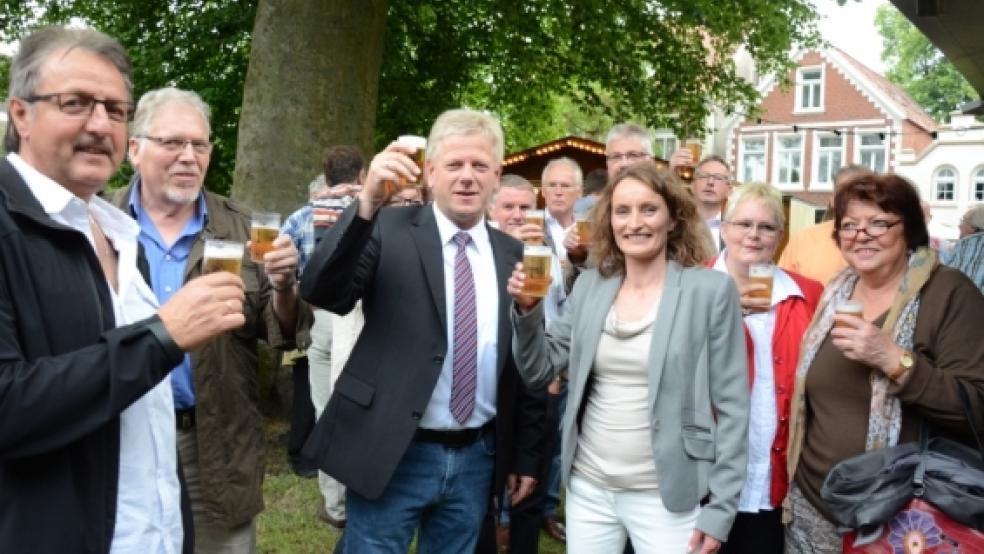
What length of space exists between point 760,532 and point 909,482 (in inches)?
24.8

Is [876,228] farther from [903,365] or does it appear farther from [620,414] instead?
[620,414]

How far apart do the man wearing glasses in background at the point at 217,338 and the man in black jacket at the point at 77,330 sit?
0.83m

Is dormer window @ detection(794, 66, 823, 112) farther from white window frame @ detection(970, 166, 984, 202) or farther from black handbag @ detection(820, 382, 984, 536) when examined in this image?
black handbag @ detection(820, 382, 984, 536)

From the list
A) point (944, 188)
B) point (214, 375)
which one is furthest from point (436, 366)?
point (944, 188)

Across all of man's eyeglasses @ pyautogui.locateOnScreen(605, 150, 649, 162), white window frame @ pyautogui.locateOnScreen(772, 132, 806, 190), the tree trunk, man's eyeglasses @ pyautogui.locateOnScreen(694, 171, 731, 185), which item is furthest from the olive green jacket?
white window frame @ pyautogui.locateOnScreen(772, 132, 806, 190)

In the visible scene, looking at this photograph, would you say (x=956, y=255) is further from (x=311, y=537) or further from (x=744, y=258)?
(x=311, y=537)

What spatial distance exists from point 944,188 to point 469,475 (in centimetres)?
4017

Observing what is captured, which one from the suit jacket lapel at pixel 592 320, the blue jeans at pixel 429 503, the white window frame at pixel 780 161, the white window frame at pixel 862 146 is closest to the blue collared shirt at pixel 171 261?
the blue jeans at pixel 429 503

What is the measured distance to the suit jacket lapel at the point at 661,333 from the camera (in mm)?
2768

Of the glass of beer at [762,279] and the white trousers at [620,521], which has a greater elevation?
the glass of beer at [762,279]

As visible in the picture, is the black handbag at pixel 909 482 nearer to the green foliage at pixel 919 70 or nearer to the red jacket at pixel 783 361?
the red jacket at pixel 783 361

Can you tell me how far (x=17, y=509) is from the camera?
1633 mm

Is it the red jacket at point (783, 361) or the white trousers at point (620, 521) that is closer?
the white trousers at point (620, 521)

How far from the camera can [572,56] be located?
A: 43.1 ft
